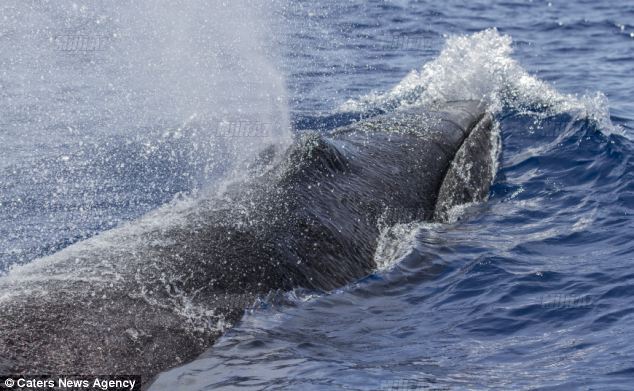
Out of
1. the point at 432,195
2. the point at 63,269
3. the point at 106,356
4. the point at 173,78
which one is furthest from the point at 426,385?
the point at 173,78

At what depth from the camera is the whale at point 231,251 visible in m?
7.81

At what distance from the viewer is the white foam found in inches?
702

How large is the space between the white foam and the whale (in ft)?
12.1

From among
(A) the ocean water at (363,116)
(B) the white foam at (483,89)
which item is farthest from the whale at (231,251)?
(B) the white foam at (483,89)

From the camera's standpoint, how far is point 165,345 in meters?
8.19

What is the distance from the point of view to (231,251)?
9531mm

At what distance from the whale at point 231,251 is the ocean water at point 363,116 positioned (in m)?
0.28

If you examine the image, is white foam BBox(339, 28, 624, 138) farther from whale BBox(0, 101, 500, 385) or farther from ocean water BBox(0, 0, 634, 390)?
whale BBox(0, 101, 500, 385)

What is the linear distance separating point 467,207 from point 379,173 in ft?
6.11
